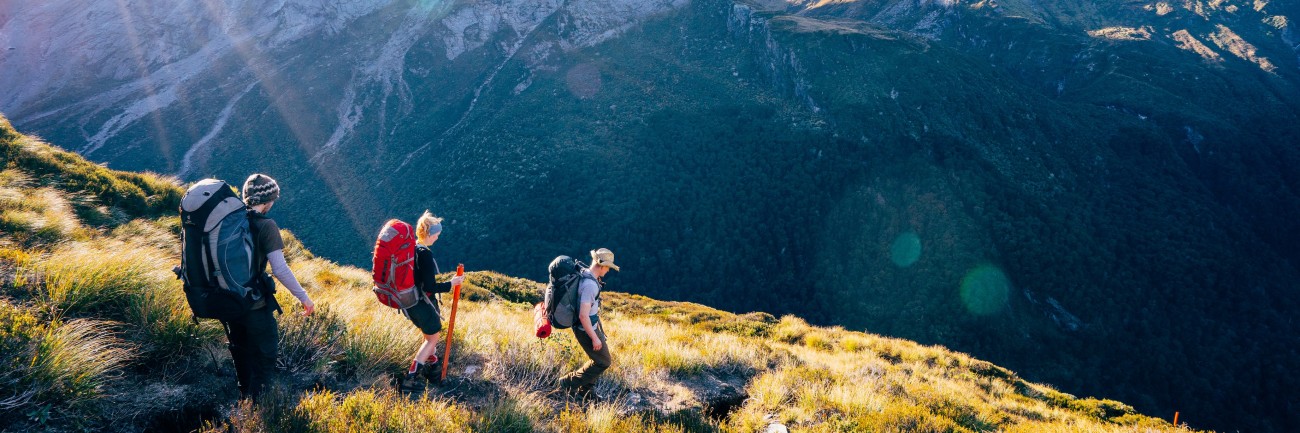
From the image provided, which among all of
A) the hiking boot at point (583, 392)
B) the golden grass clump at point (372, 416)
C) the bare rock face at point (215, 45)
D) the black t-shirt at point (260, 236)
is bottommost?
the bare rock face at point (215, 45)

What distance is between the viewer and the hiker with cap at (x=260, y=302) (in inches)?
138

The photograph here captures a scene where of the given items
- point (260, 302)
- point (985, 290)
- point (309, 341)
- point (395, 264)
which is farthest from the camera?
point (985, 290)

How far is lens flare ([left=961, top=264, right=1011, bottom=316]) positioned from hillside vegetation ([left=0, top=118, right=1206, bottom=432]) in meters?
51.4

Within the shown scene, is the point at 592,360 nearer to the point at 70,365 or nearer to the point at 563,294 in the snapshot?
the point at 563,294

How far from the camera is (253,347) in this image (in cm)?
371

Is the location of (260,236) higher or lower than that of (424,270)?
higher

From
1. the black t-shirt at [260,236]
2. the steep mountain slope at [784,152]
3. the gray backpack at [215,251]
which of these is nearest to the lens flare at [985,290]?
the steep mountain slope at [784,152]

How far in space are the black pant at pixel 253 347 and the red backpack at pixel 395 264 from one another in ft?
2.65

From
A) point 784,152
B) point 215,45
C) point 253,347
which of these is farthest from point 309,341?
point 215,45

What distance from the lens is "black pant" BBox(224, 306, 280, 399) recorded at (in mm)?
3654

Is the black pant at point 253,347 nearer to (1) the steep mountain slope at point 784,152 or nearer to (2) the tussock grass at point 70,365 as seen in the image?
(2) the tussock grass at point 70,365

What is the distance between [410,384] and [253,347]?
1.40 m

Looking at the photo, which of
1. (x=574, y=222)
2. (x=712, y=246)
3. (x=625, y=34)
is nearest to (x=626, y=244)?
(x=574, y=222)

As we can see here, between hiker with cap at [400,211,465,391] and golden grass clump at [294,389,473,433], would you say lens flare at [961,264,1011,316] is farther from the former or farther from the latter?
golden grass clump at [294,389,473,433]
